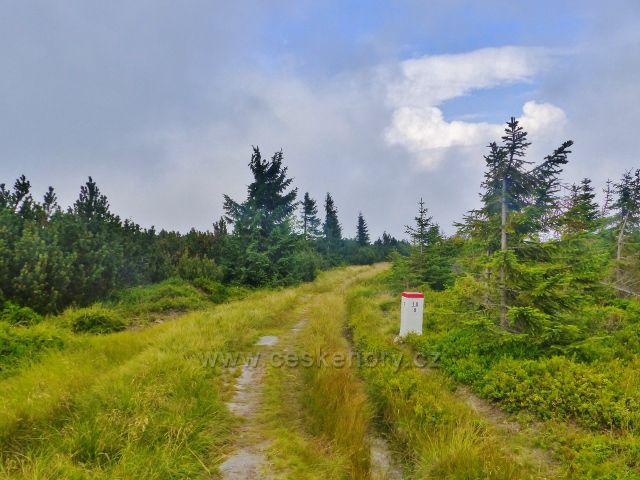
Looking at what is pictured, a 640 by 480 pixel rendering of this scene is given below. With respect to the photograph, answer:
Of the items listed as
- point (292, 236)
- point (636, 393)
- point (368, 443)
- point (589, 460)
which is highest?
point (292, 236)

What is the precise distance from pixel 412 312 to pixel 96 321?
1003cm

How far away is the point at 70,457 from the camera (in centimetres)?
390

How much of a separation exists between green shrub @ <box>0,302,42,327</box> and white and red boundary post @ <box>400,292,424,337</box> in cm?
1106

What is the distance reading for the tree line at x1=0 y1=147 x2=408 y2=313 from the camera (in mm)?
12430

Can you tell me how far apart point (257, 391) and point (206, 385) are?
0.99 m

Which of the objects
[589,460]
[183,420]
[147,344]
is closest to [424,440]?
[589,460]

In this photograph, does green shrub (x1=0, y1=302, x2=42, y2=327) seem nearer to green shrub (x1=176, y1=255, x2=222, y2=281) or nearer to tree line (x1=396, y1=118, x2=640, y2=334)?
green shrub (x1=176, y1=255, x2=222, y2=281)

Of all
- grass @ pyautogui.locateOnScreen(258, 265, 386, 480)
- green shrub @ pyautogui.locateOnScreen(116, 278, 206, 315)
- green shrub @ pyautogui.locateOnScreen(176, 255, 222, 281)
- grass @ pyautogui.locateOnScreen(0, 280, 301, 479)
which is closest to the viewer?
grass @ pyautogui.locateOnScreen(0, 280, 301, 479)

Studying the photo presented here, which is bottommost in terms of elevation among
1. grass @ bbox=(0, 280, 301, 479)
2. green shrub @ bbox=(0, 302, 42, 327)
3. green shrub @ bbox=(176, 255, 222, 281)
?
grass @ bbox=(0, 280, 301, 479)

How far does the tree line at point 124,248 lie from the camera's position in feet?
40.8

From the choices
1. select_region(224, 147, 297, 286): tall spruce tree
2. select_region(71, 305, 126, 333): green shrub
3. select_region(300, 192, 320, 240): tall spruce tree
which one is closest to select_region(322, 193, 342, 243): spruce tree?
select_region(300, 192, 320, 240): tall spruce tree

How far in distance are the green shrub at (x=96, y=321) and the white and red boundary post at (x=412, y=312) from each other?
9266 mm

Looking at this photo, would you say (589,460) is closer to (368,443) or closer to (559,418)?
(559,418)

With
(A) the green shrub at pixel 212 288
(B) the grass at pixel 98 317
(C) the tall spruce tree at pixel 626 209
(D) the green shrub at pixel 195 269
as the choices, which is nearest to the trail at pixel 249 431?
(B) the grass at pixel 98 317
